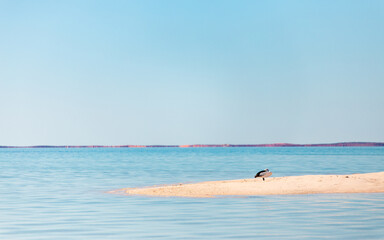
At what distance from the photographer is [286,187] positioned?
1352 inches

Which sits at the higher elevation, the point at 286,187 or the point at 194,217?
the point at 286,187

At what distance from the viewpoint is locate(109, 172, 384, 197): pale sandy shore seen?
109 feet

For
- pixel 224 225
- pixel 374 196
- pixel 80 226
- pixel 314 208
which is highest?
pixel 374 196

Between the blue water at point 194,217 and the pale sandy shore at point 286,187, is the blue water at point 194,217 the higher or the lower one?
the lower one

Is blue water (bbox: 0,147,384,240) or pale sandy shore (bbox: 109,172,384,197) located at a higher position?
pale sandy shore (bbox: 109,172,384,197)

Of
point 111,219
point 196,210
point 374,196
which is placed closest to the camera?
point 111,219

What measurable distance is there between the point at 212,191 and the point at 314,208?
9247 millimetres

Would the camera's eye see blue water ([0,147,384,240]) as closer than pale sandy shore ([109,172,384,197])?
Yes

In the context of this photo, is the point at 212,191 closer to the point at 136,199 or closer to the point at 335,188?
the point at 136,199

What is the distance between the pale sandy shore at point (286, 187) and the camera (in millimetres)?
33219

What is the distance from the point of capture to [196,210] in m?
25.7

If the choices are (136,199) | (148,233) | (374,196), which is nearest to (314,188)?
(374,196)

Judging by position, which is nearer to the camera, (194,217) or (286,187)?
(194,217)

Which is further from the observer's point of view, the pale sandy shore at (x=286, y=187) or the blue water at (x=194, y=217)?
the pale sandy shore at (x=286, y=187)
